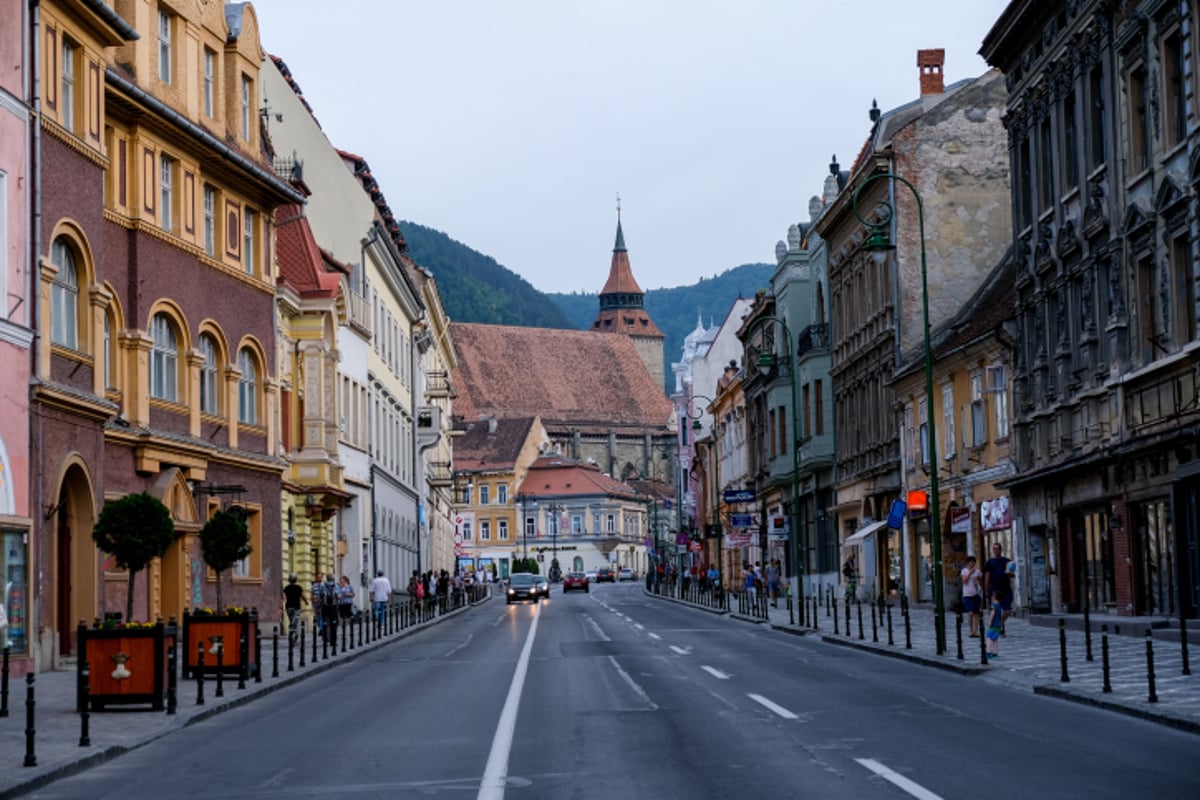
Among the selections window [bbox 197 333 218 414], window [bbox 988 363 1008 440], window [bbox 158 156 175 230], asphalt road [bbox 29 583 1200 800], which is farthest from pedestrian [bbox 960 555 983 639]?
window [bbox 158 156 175 230]

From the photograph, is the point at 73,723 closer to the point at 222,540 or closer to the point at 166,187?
the point at 222,540

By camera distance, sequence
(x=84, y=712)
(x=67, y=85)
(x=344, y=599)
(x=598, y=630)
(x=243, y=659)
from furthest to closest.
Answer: (x=344, y=599) < (x=598, y=630) < (x=67, y=85) < (x=243, y=659) < (x=84, y=712)

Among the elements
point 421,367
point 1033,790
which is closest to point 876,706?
point 1033,790

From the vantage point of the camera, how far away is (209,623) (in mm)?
25250

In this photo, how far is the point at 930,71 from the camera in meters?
62.2

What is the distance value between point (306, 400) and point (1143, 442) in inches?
976

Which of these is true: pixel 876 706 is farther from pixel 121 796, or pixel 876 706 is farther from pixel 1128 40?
pixel 1128 40

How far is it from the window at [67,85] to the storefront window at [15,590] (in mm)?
7000

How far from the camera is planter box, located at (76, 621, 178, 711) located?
20281mm

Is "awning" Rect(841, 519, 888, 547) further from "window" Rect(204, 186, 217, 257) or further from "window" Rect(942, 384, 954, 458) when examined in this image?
"window" Rect(204, 186, 217, 257)

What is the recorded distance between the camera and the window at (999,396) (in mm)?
42781

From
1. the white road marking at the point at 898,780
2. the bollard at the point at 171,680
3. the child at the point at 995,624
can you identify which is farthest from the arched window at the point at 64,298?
the white road marking at the point at 898,780

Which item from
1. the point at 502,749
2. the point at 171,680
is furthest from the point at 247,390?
the point at 502,749

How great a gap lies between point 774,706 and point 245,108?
88.1 ft
